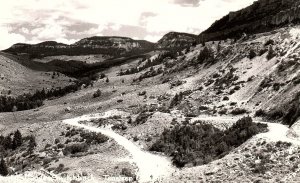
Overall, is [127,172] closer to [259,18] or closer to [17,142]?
[17,142]

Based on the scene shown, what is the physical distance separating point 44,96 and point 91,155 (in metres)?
87.3

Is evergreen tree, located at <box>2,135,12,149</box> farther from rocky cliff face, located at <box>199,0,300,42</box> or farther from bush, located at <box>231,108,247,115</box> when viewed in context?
rocky cliff face, located at <box>199,0,300,42</box>

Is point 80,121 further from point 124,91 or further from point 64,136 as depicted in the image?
point 124,91

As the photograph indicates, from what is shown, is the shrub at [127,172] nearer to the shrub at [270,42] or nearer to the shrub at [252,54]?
the shrub at [252,54]

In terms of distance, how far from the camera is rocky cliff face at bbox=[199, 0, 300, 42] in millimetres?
89938

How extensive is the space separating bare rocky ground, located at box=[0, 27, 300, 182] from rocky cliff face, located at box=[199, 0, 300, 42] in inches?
447

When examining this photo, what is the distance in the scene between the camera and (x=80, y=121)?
6378 centimetres

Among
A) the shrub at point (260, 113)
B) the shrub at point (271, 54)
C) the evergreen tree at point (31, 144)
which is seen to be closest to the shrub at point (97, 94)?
the evergreen tree at point (31, 144)

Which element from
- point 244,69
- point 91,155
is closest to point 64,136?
point 91,155

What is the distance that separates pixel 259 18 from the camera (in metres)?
117

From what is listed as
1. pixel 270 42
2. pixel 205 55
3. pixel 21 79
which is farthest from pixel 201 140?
pixel 21 79

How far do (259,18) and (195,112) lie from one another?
71.6 metres

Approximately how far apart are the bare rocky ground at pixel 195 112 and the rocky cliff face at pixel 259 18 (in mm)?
11356

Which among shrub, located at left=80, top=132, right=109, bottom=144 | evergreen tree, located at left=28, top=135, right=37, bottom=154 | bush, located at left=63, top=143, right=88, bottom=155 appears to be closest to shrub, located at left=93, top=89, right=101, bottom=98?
evergreen tree, located at left=28, top=135, right=37, bottom=154
